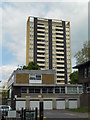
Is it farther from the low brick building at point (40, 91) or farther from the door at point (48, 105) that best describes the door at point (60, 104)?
the door at point (48, 105)

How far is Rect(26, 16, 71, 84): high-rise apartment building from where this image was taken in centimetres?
10706

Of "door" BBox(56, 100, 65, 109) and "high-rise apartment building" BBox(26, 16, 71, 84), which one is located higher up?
"high-rise apartment building" BBox(26, 16, 71, 84)

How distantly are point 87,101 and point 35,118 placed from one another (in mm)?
28303

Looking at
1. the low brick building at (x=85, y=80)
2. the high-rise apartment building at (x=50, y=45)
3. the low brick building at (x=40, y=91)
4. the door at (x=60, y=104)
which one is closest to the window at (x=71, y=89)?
the low brick building at (x=40, y=91)

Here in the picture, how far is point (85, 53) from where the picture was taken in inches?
2167

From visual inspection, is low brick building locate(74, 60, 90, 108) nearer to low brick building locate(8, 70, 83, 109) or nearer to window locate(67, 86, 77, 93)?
low brick building locate(8, 70, 83, 109)

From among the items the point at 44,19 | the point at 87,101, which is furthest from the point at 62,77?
the point at 87,101

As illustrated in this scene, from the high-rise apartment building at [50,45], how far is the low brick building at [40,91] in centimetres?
5065

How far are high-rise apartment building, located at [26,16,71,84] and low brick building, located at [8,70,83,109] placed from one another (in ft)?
166

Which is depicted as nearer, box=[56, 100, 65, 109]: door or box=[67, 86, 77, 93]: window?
box=[56, 100, 65, 109]: door

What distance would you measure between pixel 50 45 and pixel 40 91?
58809mm

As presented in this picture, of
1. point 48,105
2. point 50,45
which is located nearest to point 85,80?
point 48,105

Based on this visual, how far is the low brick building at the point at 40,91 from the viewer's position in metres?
52.6

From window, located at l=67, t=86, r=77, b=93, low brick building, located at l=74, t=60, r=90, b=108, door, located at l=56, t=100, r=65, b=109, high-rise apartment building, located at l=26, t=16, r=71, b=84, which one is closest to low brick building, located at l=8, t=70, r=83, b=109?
door, located at l=56, t=100, r=65, b=109
